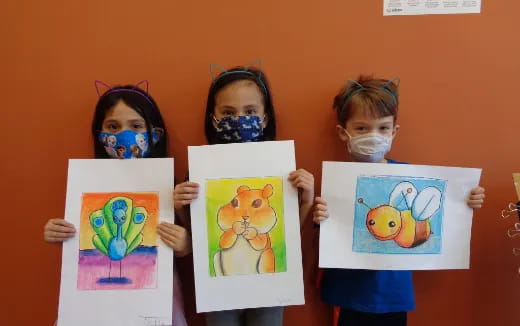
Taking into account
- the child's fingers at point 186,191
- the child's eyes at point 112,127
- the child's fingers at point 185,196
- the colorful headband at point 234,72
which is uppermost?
the colorful headband at point 234,72

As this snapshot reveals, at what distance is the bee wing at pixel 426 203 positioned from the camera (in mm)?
1253

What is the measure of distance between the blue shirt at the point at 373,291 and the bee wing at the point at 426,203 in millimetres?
221

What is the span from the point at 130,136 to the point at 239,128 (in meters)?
0.37

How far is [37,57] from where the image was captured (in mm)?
1480

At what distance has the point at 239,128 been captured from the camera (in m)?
1.28

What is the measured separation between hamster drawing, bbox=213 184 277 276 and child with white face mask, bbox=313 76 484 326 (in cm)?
18

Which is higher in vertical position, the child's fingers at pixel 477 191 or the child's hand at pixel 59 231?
the child's fingers at pixel 477 191

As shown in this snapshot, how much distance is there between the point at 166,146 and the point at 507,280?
1.44 meters

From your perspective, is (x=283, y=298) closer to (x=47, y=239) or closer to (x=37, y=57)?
(x=47, y=239)

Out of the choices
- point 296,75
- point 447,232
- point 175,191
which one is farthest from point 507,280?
point 175,191

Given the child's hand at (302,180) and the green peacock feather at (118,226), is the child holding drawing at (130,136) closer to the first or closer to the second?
the green peacock feather at (118,226)

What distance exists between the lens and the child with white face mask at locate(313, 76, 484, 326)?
126 cm
